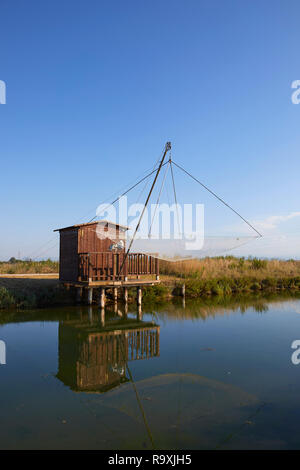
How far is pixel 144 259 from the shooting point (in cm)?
1423

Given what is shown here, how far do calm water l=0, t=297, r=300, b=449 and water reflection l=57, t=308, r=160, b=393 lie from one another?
0.08 ft

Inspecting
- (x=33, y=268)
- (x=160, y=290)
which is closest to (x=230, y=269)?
(x=160, y=290)

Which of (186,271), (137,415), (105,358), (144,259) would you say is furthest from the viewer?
(186,271)

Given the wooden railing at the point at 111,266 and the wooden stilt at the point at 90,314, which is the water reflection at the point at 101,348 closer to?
the wooden stilt at the point at 90,314

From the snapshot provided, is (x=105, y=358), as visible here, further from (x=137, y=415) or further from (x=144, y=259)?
(x=144, y=259)

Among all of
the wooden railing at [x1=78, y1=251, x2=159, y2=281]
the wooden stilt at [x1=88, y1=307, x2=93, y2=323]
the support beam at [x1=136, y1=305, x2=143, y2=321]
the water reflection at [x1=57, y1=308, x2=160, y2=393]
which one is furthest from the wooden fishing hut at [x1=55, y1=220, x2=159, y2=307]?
the water reflection at [x1=57, y1=308, x2=160, y2=393]

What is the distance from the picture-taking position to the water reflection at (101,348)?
6.20 meters

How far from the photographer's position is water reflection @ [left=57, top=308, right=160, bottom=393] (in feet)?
20.3

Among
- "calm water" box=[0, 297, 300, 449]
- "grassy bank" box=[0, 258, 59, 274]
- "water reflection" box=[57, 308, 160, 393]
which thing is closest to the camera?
"calm water" box=[0, 297, 300, 449]

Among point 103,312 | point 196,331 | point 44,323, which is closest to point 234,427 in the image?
point 196,331

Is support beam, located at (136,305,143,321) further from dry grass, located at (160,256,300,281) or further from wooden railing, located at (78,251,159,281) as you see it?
dry grass, located at (160,256,300,281)

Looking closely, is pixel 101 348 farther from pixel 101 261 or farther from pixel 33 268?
pixel 33 268

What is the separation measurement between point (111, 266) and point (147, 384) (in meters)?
8.28

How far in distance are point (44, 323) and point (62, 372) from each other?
4470mm
